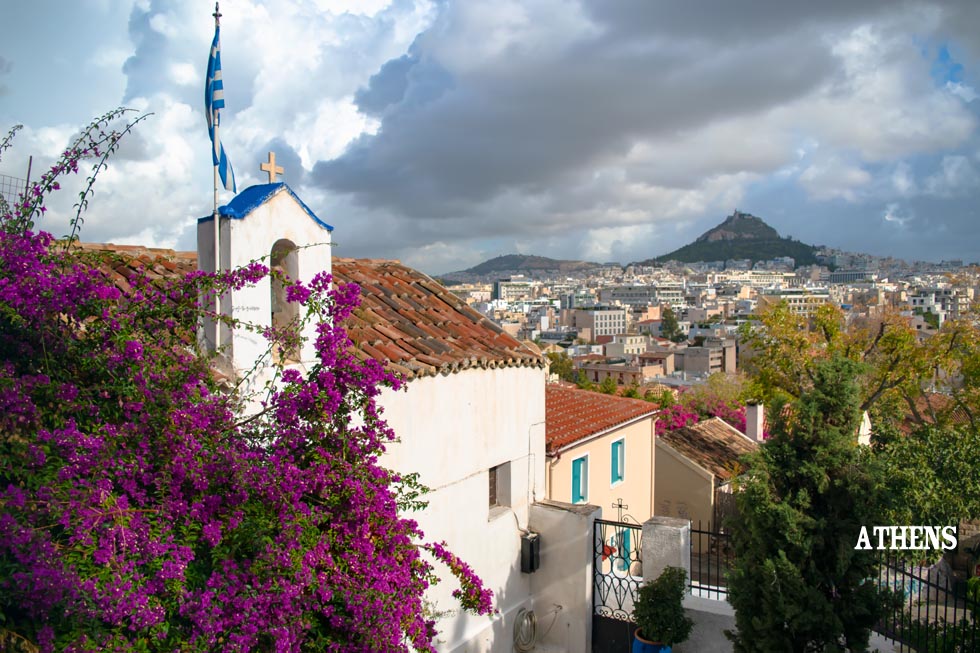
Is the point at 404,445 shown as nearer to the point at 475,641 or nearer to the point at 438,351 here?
the point at 438,351

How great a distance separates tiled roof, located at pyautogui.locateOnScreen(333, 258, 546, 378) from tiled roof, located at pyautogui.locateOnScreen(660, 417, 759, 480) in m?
12.8

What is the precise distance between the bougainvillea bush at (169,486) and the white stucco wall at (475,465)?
224 centimetres

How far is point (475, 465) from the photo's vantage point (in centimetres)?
834

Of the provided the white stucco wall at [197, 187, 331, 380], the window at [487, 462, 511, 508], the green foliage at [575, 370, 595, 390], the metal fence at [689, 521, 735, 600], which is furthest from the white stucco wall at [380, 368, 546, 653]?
the green foliage at [575, 370, 595, 390]

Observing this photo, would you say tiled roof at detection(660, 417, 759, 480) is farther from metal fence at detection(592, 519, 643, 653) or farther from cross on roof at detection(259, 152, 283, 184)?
cross on roof at detection(259, 152, 283, 184)

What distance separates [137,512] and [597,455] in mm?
10724

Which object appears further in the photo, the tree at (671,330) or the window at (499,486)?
the tree at (671,330)

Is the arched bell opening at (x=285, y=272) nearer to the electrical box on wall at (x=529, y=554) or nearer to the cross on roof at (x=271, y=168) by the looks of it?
the cross on roof at (x=271, y=168)

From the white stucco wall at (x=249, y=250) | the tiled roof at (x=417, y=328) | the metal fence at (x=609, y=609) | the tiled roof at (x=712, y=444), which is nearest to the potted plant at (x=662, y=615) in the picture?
the metal fence at (x=609, y=609)

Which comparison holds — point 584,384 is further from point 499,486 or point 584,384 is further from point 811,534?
point 811,534

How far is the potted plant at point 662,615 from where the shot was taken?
7891 mm

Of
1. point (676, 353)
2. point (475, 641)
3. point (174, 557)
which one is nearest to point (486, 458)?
point (475, 641)

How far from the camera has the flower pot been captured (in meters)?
Answer: 7.93

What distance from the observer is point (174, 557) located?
12.3 ft
